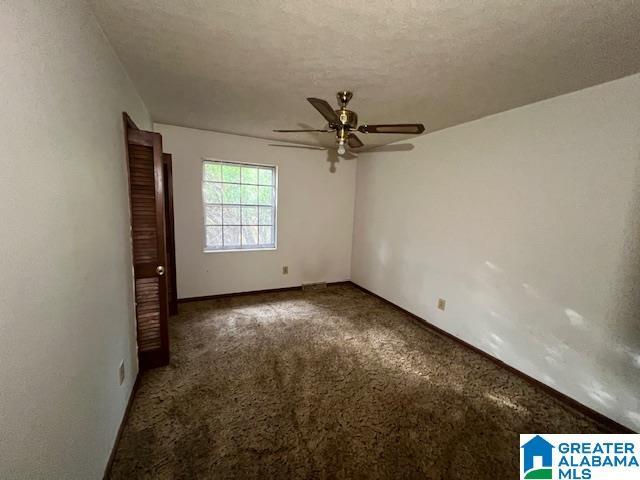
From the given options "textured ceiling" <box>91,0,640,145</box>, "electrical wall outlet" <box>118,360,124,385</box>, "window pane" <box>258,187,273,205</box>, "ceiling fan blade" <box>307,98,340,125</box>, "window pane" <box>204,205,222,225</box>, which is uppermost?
"textured ceiling" <box>91,0,640,145</box>

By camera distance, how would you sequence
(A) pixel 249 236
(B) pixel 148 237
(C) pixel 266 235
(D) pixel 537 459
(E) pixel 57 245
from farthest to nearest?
(C) pixel 266 235
(A) pixel 249 236
(B) pixel 148 237
(D) pixel 537 459
(E) pixel 57 245

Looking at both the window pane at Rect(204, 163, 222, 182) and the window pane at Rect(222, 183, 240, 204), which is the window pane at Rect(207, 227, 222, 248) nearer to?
the window pane at Rect(222, 183, 240, 204)

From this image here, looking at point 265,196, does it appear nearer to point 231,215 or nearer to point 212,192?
point 231,215

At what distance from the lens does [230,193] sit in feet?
11.7

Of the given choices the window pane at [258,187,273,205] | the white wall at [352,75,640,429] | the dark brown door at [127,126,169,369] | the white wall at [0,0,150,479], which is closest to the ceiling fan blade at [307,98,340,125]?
the white wall at [0,0,150,479]

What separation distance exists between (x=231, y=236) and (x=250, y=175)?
3.11 ft

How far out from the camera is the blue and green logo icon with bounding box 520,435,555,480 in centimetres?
137

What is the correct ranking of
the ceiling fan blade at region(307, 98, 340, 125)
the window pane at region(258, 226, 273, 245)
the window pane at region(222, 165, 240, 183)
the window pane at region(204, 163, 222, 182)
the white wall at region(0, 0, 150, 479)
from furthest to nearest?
the window pane at region(258, 226, 273, 245) < the window pane at region(222, 165, 240, 183) < the window pane at region(204, 163, 222, 182) < the ceiling fan blade at region(307, 98, 340, 125) < the white wall at region(0, 0, 150, 479)

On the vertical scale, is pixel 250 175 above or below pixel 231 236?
above

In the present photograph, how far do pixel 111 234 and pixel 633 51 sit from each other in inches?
122

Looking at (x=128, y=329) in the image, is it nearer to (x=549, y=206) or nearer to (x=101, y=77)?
(x=101, y=77)

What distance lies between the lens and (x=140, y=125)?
7.43 ft

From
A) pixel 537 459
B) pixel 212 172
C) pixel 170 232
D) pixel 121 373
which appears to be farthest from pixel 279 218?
pixel 537 459

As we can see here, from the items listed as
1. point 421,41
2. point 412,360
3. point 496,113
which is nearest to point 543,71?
point 496,113
